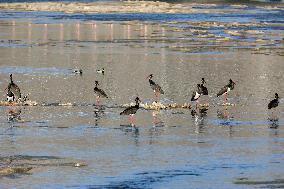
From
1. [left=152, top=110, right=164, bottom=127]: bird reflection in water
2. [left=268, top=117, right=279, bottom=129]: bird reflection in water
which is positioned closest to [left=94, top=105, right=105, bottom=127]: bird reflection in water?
[left=152, top=110, right=164, bottom=127]: bird reflection in water

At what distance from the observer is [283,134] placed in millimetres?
25656

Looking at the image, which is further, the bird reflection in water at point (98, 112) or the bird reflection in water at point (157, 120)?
the bird reflection in water at point (98, 112)

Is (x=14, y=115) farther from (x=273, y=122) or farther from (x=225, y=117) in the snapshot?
(x=273, y=122)

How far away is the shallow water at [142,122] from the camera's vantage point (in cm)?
1981

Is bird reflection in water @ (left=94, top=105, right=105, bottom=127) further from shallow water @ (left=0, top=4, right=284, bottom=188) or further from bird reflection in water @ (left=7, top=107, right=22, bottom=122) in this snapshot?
bird reflection in water @ (left=7, top=107, right=22, bottom=122)

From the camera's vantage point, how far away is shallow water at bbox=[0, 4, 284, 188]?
65.0 ft

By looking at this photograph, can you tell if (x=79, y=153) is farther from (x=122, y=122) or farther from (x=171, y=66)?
(x=171, y=66)

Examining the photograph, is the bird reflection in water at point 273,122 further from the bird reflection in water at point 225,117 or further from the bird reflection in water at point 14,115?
the bird reflection in water at point 14,115

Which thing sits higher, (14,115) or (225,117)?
(14,115)

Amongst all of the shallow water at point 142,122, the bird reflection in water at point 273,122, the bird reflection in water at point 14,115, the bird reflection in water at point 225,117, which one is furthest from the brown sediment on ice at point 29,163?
the bird reflection in water at point 273,122

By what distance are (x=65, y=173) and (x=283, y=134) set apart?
8.11 m

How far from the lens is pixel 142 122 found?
27.9m

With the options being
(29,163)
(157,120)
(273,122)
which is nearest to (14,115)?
(157,120)

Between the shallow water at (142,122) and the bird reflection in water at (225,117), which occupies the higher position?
the shallow water at (142,122)
